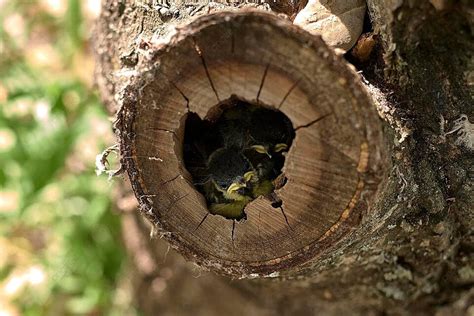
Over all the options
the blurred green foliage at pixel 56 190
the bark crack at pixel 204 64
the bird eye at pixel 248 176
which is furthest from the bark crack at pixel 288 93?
the blurred green foliage at pixel 56 190

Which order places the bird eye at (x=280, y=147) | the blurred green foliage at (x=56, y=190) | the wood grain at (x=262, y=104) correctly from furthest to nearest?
the blurred green foliage at (x=56, y=190) < the bird eye at (x=280, y=147) < the wood grain at (x=262, y=104)

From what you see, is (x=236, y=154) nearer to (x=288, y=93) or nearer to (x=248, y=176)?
(x=248, y=176)

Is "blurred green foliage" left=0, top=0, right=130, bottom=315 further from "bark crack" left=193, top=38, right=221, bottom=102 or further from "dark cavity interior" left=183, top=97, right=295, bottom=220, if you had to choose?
"bark crack" left=193, top=38, right=221, bottom=102

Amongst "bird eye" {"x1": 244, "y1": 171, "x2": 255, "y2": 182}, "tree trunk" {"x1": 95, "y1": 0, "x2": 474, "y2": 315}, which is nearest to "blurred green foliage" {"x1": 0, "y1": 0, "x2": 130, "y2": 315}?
"tree trunk" {"x1": 95, "y1": 0, "x2": 474, "y2": 315}

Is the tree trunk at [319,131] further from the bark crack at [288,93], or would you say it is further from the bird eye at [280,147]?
the bird eye at [280,147]

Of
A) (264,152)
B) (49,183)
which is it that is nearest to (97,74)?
(49,183)

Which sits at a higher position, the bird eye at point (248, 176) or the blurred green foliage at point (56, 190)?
the bird eye at point (248, 176)
